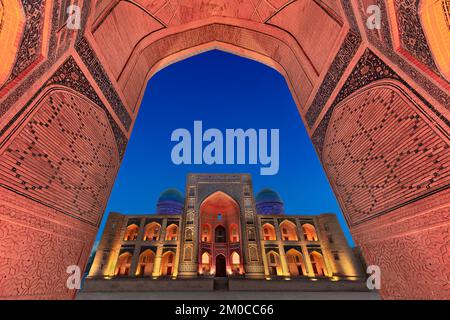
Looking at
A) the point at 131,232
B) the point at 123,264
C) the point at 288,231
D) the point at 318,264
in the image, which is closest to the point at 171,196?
the point at 131,232

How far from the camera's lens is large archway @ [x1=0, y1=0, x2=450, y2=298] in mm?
2199

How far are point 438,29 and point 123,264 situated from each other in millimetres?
15508

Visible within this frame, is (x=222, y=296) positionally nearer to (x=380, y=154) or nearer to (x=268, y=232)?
(x=268, y=232)

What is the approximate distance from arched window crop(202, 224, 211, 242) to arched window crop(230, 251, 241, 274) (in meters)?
2.03

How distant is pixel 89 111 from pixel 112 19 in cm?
156

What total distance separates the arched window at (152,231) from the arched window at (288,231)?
8240mm

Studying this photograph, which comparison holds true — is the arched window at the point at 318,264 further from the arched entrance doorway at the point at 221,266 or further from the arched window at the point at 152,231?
the arched window at the point at 152,231

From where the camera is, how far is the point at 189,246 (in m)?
13.3

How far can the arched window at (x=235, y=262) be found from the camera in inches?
549

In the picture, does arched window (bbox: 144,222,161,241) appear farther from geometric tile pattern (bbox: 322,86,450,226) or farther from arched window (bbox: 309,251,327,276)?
geometric tile pattern (bbox: 322,86,450,226)

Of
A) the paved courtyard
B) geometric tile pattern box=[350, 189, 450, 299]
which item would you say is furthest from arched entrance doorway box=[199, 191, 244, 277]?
geometric tile pattern box=[350, 189, 450, 299]

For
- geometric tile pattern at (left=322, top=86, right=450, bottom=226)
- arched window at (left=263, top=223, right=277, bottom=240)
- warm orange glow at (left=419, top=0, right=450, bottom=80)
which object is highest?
arched window at (left=263, top=223, right=277, bottom=240)

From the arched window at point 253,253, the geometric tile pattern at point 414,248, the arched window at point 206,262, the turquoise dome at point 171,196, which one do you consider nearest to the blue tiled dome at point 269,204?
the arched window at point 253,253

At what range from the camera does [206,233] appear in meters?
15.9
